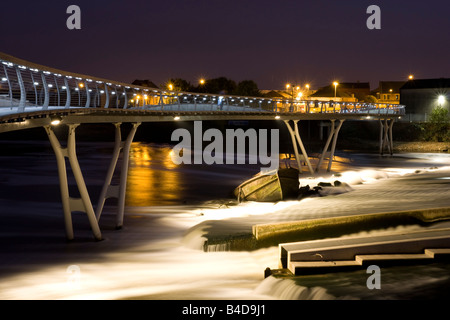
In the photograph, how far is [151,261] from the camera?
15.8 metres

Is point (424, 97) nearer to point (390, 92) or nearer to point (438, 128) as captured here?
point (438, 128)

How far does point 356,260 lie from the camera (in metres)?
12.6

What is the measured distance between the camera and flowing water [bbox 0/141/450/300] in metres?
11.8

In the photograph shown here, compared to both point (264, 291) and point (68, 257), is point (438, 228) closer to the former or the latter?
point (264, 291)

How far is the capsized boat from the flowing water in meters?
0.78

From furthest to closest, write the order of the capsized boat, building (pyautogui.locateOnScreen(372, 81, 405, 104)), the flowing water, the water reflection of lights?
Answer: building (pyautogui.locateOnScreen(372, 81, 405, 104)) → the water reflection of lights → the capsized boat → the flowing water

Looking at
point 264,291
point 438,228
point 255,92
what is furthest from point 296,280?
point 255,92

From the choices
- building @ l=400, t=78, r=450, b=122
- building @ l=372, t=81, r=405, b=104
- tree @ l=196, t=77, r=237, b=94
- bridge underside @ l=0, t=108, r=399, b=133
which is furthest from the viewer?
building @ l=372, t=81, r=405, b=104

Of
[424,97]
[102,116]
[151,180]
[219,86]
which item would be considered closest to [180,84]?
[219,86]

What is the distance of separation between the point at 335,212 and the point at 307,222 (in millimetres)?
3491

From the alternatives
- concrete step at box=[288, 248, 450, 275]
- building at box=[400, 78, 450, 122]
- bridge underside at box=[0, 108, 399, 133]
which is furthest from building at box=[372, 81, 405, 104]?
concrete step at box=[288, 248, 450, 275]

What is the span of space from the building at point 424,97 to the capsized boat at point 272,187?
52646mm

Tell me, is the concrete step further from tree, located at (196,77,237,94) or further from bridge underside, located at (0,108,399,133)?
tree, located at (196,77,237,94)

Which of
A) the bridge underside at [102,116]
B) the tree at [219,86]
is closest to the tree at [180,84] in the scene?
the tree at [219,86]
